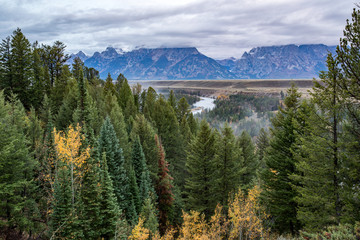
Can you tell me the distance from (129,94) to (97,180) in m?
41.2

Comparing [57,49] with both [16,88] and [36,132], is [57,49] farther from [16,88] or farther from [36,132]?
[36,132]

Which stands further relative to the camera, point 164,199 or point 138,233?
point 164,199

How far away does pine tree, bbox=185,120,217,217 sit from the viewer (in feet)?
81.5

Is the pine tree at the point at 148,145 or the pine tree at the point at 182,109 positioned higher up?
the pine tree at the point at 182,109

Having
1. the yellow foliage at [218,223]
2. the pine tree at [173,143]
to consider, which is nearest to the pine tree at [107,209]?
the yellow foliage at [218,223]

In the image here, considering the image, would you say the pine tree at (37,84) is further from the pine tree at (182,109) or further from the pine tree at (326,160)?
the pine tree at (326,160)

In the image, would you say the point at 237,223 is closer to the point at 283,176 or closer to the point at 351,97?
the point at 283,176

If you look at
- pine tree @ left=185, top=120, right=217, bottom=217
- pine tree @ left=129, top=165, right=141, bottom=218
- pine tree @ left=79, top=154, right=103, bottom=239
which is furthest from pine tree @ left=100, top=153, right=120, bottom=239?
pine tree @ left=185, top=120, right=217, bottom=217

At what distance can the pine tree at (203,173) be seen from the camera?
24828mm

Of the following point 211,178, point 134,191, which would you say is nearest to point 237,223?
point 211,178

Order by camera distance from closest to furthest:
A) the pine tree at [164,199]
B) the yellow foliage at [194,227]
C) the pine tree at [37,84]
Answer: the yellow foliage at [194,227] → the pine tree at [164,199] → the pine tree at [37,84]

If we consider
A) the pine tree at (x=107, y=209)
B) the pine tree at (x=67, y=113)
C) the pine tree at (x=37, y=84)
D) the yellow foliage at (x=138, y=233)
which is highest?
the pine tree at (x=37, y=84)

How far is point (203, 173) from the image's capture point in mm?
25172

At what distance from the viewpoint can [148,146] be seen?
36.3 metres
